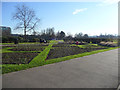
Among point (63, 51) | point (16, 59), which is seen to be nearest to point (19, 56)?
point (16, 59)

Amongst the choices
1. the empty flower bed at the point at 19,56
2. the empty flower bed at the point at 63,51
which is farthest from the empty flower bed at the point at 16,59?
the empty flower bed at the point at 63,51

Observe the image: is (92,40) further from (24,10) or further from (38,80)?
(38,80)

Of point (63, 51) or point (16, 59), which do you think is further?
point (63, 51)

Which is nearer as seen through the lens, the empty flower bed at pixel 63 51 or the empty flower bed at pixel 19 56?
the empty flower bed at pixel 19 56

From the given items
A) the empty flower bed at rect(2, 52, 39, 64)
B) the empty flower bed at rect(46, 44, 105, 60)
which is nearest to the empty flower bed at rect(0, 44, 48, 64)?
the empty flower bed at rect(2, 52, 39, 64)

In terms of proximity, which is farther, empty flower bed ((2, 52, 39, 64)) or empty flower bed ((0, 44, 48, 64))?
empty flower bed ((0, 44, 48, 64))

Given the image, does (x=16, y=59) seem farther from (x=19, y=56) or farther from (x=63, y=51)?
(x=63, y=51)

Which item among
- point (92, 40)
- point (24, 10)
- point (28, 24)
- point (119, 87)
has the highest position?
point (24, 10)

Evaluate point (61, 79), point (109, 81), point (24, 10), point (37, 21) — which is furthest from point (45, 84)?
point (24, 10)

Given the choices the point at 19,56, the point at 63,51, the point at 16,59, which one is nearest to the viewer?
the point at 16,59

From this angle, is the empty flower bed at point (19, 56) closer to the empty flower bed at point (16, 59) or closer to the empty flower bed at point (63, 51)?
the empty flower bed at point (16, 59)

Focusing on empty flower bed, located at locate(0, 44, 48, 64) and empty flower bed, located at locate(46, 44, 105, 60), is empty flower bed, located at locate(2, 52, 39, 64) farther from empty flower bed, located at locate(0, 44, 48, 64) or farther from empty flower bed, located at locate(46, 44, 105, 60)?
empty flower bed, located at locate(46, 44, 105, 60)

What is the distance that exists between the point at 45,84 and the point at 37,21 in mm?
17580

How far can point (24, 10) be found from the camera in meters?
19.2
